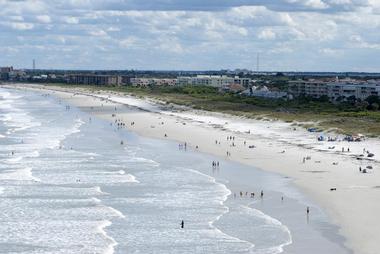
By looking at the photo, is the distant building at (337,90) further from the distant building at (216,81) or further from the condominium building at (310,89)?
the distant building at (216,81)

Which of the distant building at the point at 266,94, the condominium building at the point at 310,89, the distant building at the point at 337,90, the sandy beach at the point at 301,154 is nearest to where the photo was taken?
the sandy beach at the point at 301,154

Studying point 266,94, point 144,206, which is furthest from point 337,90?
point 144,206

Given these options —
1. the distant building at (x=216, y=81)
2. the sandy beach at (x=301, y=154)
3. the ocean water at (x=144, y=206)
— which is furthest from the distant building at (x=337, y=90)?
the ocean water at (x=144, y=206)

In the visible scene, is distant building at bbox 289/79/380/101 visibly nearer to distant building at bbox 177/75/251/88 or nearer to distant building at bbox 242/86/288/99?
distant building at bbox 242/86/288/99

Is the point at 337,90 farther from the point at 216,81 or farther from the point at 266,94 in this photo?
the point at 216,81

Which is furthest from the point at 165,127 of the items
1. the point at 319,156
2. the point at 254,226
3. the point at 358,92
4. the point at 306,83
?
the point at 306,83

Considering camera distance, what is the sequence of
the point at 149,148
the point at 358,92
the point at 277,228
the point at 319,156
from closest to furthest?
the point at 277,228, the point at 319,156, the point at 149,148, the point at 358,92

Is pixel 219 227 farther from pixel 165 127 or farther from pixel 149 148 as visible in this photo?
pixel 165 127
